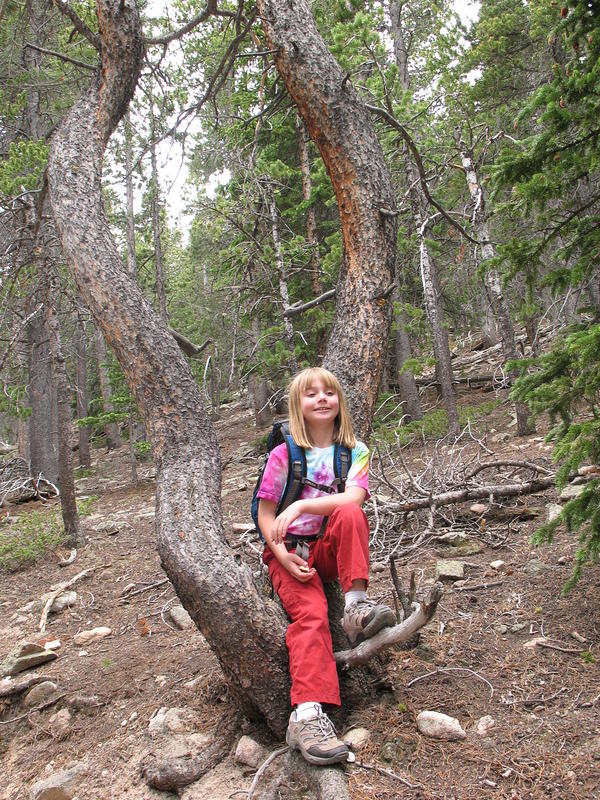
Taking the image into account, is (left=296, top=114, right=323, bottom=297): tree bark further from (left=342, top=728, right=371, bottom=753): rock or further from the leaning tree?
(left=342, top=728, right=371, bottom=753): rock

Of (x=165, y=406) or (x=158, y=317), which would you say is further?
(x=158, y=317)

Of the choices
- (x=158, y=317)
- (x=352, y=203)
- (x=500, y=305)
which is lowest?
(x=158, y=317)

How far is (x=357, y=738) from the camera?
268 cm

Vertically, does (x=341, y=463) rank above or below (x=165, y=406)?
below

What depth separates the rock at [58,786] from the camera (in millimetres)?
2891

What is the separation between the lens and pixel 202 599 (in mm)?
2867

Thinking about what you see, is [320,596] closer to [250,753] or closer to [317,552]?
[317,552]

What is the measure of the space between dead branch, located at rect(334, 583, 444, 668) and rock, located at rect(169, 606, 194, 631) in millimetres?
2259

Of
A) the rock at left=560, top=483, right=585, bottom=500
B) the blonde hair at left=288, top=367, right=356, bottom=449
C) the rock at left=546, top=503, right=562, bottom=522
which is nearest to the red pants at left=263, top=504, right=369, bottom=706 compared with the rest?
the blonde hair at left=288, top=367, right=356, bottom=449

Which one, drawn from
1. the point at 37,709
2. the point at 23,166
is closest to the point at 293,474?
the point at 37,709

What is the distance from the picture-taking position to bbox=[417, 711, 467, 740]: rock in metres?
2.59

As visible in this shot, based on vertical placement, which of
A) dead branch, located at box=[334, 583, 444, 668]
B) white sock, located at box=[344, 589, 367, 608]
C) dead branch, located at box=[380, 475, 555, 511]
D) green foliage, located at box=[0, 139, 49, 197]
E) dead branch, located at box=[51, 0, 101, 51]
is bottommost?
dead branch, located at box=[380, 475, 555, 511]

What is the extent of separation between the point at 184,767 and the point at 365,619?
3.68 ft

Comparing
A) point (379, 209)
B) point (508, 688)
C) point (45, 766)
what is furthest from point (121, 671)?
point (379, 209)
